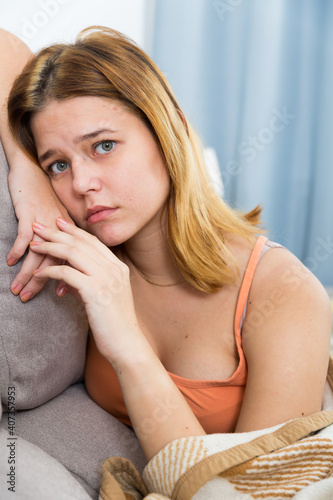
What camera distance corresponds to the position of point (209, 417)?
3.10 feet

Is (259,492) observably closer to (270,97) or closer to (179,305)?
(179,305)

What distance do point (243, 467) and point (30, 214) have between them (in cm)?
50

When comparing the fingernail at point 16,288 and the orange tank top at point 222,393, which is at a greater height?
the fingernail at point 16,288

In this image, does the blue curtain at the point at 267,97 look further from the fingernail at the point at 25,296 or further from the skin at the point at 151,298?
the fingernail at the point at 25,296

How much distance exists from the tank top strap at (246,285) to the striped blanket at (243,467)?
0.24 m

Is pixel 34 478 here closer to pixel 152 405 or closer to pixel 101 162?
pixel 152 405

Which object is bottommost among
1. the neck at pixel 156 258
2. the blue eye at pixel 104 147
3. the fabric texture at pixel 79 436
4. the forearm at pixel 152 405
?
the fabric texture at pixel 79 436

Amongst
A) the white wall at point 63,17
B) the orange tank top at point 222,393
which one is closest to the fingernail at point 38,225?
the orange tank top at point 222,393

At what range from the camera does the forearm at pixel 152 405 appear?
0.78 m

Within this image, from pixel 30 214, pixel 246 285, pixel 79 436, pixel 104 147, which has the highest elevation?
pixel 104 147

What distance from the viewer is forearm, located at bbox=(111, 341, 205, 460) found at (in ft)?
2.55

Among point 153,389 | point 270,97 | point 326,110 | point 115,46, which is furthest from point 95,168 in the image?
point 326,110

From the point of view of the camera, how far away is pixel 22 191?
87cm

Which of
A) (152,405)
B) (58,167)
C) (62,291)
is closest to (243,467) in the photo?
(152,405)
